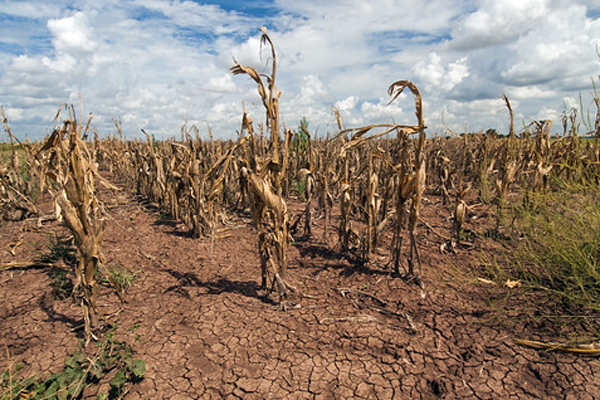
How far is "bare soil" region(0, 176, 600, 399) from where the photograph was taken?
6.33ft

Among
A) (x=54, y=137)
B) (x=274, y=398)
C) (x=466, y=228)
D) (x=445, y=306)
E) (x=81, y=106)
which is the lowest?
(x=274, y=398)

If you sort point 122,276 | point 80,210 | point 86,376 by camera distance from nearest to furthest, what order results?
point 86,376 → point 80,210 → point 122,276

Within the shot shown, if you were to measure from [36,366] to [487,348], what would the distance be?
9.65 ft

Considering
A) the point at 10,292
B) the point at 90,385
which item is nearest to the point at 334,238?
the point at 90,385

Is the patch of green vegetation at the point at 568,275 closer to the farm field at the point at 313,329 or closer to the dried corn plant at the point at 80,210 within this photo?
the farm field at the point at 313,329

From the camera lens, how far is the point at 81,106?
207 cm

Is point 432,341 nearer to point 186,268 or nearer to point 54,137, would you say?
point 186,268

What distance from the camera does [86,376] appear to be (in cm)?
196

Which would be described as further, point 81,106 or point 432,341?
point 432,341

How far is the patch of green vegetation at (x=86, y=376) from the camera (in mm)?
1836

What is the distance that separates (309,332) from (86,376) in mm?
1406

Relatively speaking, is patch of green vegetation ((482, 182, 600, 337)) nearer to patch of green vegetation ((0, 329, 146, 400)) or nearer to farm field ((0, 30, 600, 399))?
farm field ((0, 30, 600, 399))

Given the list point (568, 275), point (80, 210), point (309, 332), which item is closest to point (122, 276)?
point (80, 210)

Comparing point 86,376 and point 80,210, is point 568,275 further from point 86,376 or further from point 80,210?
point 80,210
